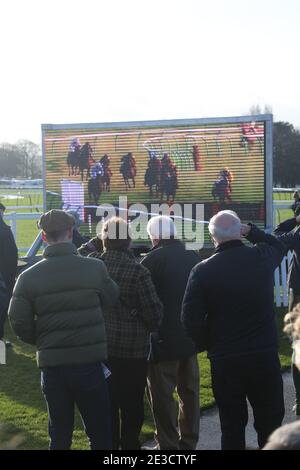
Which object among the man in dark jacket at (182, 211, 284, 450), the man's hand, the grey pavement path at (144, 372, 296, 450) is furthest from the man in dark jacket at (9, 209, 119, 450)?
the grey pavement path at (144, 372, 296, 450)

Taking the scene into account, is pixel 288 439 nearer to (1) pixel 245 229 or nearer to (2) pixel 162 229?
(1) pixel 245 229

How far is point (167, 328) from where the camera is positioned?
488 centimetres

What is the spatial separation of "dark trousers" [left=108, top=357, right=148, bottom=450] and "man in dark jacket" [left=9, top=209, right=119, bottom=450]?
47cm

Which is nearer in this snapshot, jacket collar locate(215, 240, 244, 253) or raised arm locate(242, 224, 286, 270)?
jacket collar locate(215, 240, 244, 253)

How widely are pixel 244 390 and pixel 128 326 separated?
3.02 ft

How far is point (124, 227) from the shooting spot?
4.55 metres

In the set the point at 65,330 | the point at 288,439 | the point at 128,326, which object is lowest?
the point at 128,326

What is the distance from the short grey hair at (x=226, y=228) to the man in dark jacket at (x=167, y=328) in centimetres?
71

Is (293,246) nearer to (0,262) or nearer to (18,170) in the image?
(0,262)

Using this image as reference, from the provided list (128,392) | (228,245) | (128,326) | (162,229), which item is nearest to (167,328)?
(128,326)

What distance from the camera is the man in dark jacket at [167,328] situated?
4832mm

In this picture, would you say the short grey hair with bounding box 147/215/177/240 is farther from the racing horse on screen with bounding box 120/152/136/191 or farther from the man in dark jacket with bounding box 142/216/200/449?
the racing horse on screen with bounding box 120/152/136/191

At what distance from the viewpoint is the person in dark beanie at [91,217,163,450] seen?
4.45 m

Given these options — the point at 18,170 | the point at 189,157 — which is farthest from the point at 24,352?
the point at 18,170
